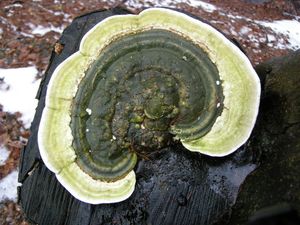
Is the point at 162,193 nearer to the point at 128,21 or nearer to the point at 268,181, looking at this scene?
the point at 268,181

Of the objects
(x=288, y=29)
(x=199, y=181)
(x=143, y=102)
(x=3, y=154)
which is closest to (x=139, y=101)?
(x=143, y=102)

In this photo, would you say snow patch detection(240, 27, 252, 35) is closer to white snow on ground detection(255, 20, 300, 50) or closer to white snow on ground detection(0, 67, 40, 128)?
white snow on ground detection(255, 20, 300, 50)

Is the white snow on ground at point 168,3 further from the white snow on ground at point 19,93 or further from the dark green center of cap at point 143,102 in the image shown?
the dark green center of cap at point 143,102

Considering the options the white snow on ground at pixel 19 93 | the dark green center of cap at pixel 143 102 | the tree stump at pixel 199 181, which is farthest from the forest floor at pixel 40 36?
the dark green center of cap at pixel 143 102

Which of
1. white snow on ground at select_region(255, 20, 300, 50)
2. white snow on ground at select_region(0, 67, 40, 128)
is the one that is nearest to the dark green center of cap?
white snow on ground at select_region(0, 67, 40, 128)

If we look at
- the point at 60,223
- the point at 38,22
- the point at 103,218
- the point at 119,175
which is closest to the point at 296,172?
the point at 119,175

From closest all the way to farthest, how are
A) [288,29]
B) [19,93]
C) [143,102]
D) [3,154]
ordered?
1. [143,102]
2. [3,154]
3. [19,93]
4. [288,29]

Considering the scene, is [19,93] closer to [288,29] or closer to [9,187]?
[9,187]
